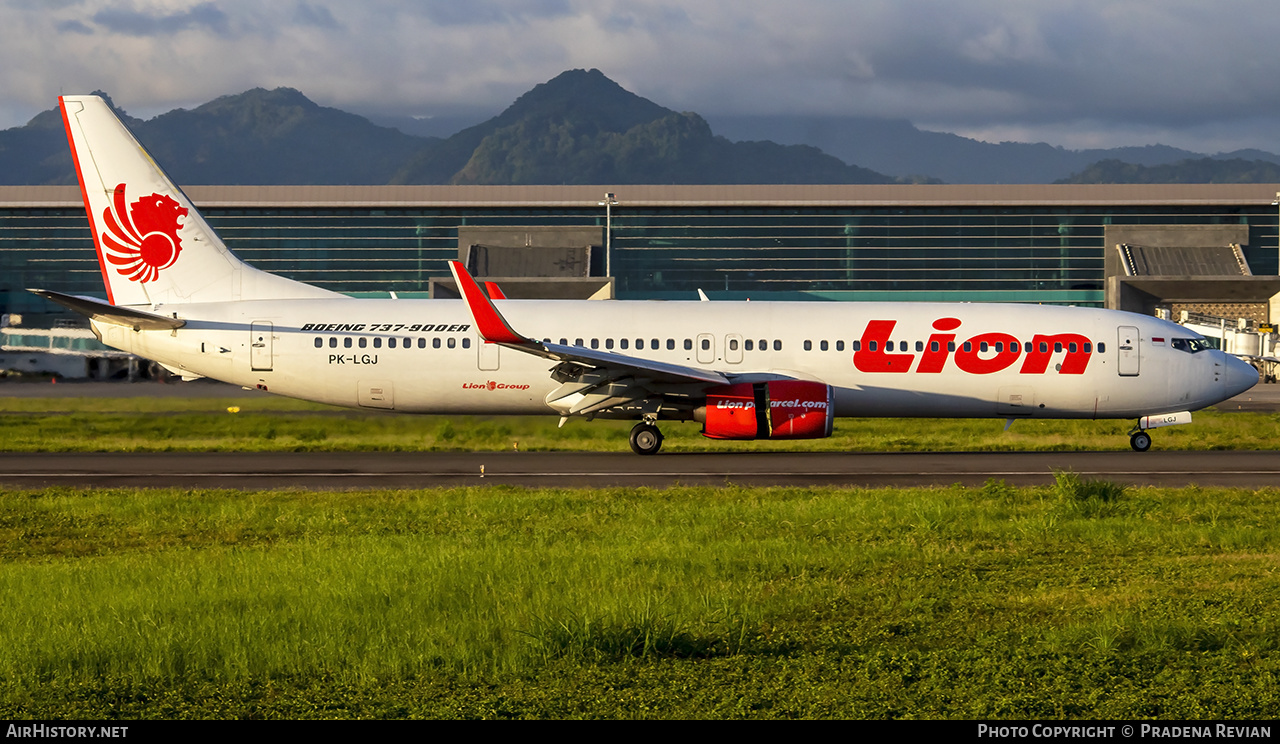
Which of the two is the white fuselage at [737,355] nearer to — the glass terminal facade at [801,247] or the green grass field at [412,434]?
the green grass field at [412,434]

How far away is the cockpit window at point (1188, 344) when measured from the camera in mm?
27359

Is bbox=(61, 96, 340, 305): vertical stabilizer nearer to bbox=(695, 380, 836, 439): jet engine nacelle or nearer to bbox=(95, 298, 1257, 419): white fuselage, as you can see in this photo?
bbox=(95, 298, 1257, 419): white fuselage

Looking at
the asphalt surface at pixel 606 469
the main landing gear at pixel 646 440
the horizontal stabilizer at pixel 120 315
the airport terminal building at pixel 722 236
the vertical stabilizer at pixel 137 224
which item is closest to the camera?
the asphalt surface at pixel 606 469

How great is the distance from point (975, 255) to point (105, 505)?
73540 millimetres

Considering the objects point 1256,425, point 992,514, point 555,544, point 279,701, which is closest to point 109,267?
point 555,544

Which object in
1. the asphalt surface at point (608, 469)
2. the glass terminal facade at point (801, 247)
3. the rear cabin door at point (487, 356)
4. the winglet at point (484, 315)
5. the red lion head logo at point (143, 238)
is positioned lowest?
the asphalt surface at point (608, 469)

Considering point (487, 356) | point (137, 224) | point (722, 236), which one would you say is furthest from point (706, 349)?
point (722, 236)

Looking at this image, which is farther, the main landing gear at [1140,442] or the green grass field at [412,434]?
the green grass field at [412,434]

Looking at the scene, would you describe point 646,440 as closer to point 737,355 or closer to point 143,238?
point 737,355

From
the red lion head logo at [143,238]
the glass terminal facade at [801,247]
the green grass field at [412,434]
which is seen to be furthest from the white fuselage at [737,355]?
the glass terminal facade at [801,247]

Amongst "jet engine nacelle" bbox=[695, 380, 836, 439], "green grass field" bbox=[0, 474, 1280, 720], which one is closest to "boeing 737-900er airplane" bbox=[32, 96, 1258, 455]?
"jet engine nacelle" bbox=[695, 380, 836, 439]

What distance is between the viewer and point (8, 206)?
84.9m

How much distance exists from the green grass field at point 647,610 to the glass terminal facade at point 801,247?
6623cm

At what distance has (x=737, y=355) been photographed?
26.6 meters
